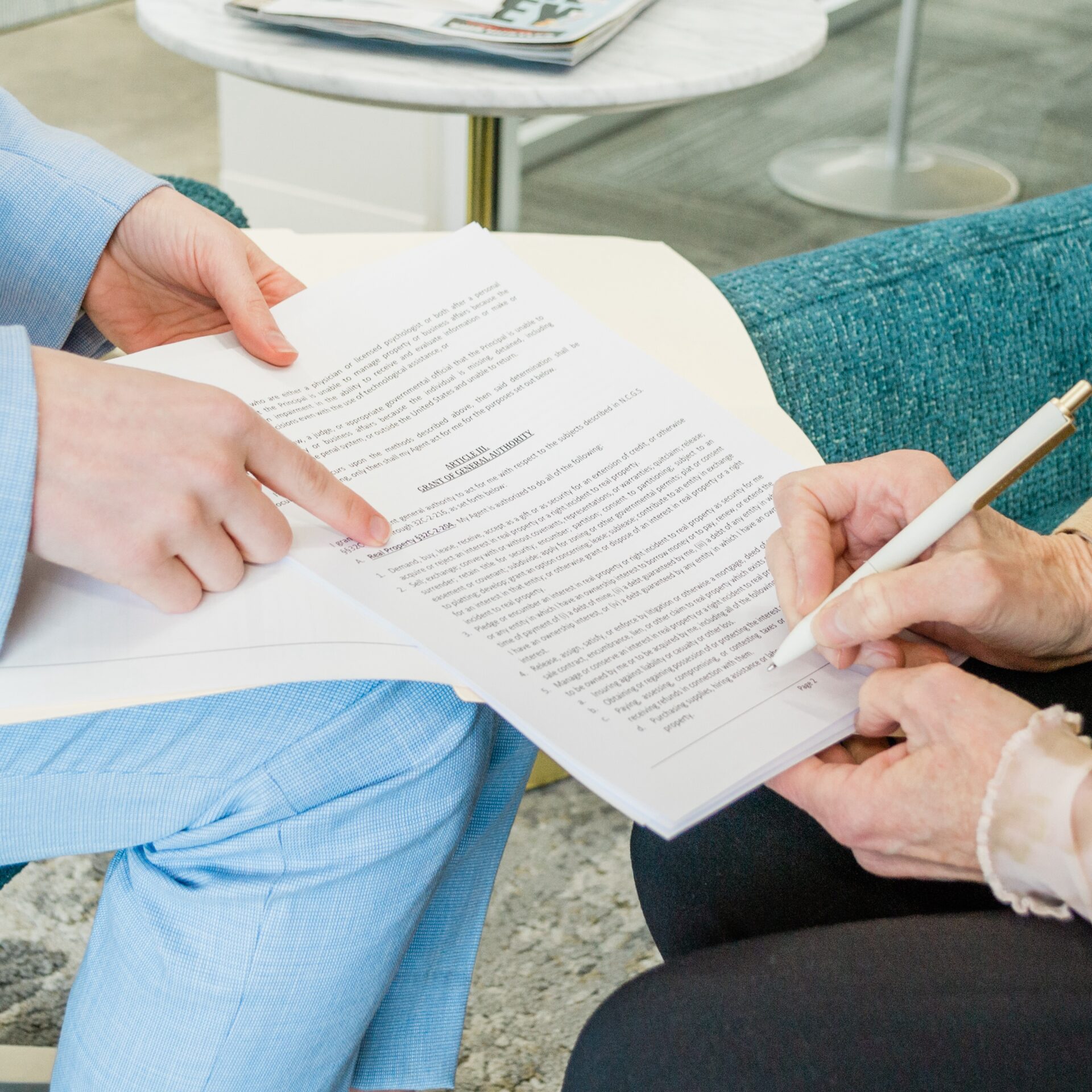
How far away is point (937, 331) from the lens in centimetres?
96

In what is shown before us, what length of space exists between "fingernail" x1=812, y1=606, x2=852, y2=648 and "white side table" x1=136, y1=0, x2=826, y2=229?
689mm

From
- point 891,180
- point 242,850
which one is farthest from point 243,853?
point 891,180

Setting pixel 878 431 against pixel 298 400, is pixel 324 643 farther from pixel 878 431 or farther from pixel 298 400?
pixel 878 431

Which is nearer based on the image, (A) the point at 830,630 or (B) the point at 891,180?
(A) the point at 830,630

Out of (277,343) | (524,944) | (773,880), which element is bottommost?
(524,944)

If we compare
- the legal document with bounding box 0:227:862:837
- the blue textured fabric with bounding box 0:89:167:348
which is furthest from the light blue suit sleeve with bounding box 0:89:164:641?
the legal document with bounding box 0:227:862:837

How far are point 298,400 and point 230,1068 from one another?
0.34m

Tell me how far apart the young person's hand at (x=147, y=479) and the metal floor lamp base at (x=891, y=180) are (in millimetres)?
2537

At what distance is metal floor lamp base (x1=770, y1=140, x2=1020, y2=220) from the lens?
288 centimetres

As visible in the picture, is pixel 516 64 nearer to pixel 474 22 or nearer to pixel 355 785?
pixel 474 22

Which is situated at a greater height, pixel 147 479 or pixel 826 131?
pixel 147 479

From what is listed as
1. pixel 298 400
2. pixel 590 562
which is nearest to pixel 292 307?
pixel 298 400

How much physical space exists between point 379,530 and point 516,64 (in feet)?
2.32

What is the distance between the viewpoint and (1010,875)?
0.53 metres
